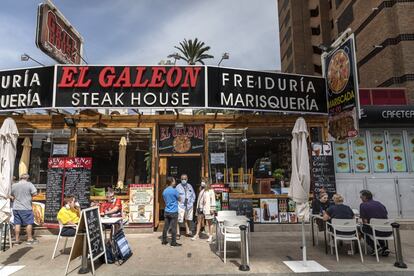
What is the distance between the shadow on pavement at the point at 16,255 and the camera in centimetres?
701

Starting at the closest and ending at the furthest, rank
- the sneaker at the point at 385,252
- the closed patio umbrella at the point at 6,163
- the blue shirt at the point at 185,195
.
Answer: the closed patio umbrella at the point at 6,163, the sneaker at the point at 385,252, the blue shirt at the point at 185,195

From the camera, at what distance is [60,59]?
36.8 feet

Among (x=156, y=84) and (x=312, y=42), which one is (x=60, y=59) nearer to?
(x=156, y=84)

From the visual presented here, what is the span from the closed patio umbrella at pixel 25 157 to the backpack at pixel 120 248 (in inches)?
219

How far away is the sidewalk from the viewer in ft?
20.3

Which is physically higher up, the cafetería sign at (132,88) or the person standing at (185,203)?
the cafetería sign at (132,88)

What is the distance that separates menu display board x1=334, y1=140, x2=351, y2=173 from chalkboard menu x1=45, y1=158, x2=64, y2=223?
9590mm

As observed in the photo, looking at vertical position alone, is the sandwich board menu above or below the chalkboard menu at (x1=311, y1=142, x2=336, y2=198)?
below

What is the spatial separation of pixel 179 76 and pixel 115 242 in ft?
18.9

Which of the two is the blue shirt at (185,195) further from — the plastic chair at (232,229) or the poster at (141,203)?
the plastic chair at (232,229)

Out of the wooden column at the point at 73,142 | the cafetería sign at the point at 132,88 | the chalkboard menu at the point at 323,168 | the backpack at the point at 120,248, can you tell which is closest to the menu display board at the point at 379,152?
the chalkboard menu at the point at 323,168

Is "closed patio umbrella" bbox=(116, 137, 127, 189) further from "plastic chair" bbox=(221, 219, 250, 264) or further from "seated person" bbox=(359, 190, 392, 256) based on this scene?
"seated person" bbox=(359, 190, 392, 256)

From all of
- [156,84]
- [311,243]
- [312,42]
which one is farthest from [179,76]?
[312,42]

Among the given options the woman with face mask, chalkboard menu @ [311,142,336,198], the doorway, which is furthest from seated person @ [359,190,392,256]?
the doorway
